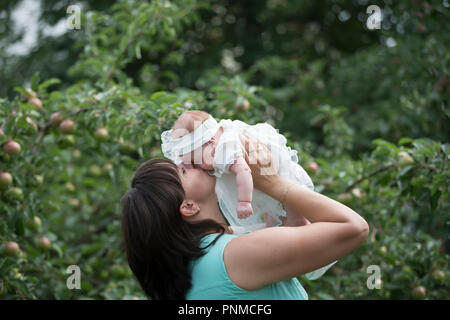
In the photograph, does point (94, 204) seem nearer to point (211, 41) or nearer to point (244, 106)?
point (244, 106)

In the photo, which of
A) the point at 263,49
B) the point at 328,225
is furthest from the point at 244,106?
the point at 263,49

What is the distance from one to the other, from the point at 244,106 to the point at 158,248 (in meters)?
1.26

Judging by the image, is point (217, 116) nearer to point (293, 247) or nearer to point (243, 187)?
point (243, 187)

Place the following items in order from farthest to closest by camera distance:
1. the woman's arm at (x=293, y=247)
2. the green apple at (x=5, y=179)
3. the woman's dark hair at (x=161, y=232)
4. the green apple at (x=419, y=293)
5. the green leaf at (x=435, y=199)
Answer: the green apple at (x=419, y=293)
the green apple at (x=5, y=179)
the green leaf at (x=435, y=199)
the woman's dark hair at (x=161, y=232)
the woman's arm at (x=293, y=247)

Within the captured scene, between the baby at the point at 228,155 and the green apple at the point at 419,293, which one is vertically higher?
the baby at the point at 228,155

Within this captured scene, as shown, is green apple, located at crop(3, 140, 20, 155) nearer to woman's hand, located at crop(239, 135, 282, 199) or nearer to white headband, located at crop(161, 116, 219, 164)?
white headband, located at crop(161, 116, 219, 164)

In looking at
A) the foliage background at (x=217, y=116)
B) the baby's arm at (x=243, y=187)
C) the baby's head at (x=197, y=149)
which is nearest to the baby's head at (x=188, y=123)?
the baby's head at (x=197, y=149)

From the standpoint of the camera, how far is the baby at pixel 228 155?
1369 millimetres

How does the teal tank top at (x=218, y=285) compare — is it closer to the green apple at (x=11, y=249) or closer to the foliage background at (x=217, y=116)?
the foliage background at (x=217, y=116)

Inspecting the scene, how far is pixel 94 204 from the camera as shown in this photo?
142 inches

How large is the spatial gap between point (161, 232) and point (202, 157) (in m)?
0.26

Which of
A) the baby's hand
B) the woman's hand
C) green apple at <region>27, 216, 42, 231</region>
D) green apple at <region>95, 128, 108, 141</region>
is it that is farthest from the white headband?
green apple at <region>27, 216, 42, 231</region>

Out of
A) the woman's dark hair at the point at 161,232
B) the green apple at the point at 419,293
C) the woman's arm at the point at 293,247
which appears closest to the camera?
the woman's arm at the point at 293,247

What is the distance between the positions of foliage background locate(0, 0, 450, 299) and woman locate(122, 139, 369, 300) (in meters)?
0.72
